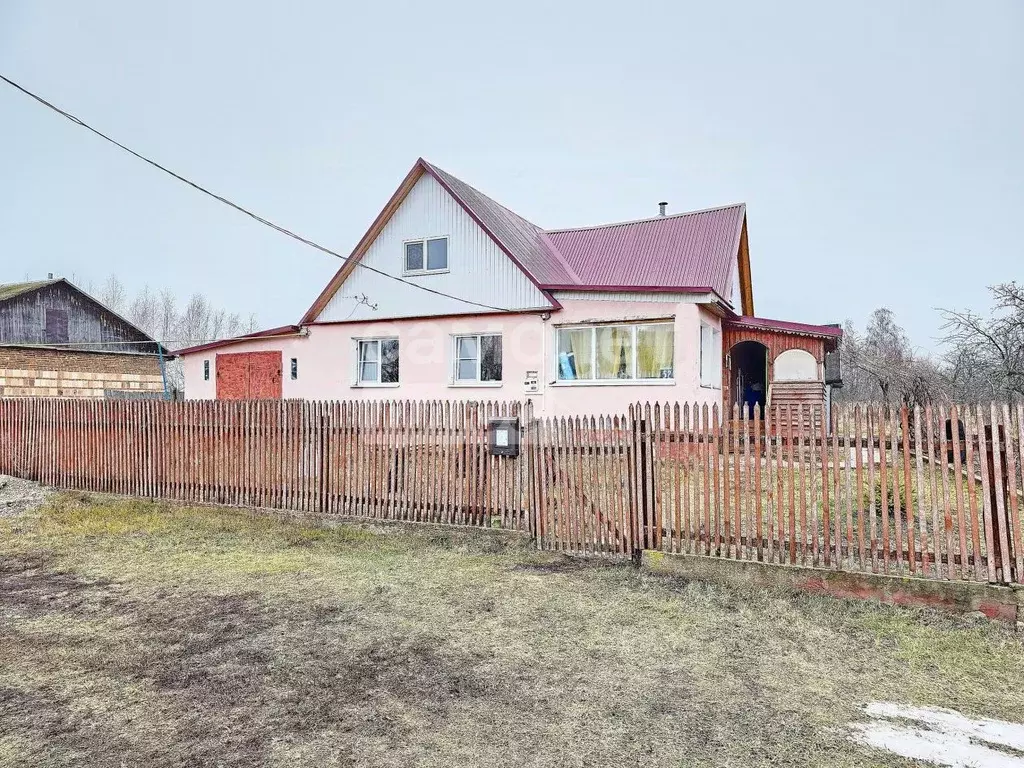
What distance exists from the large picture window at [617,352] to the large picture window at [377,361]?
4.82 meters

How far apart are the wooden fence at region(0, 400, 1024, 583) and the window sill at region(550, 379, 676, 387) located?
17.0ft

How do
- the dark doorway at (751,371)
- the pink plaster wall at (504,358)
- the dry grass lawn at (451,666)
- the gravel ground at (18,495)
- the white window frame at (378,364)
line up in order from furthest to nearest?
the dark doorway at (751,371) → the white window frame at (378,364) → the pink plaster wall at (504,358) → the gravel ground at (18,495) → the dry grass lawn at (451,666)

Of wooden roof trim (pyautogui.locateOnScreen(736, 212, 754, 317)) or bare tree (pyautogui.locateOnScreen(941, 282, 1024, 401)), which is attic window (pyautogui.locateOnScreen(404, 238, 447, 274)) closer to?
wooden roof trim (pyautogui.locateOnScreen(736, 212, 754, 317))

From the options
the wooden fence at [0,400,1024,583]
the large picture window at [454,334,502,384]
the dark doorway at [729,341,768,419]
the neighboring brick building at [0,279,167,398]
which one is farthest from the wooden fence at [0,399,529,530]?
the neighboring brick building at [0,279,167,398]

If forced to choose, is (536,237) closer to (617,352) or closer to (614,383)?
(617,352)

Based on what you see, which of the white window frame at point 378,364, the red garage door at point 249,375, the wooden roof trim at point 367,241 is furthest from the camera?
the red garage door at point 249,375

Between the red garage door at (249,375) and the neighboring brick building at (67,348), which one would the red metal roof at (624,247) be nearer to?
the red garage door at (249,375)

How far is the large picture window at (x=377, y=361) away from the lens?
17344mm

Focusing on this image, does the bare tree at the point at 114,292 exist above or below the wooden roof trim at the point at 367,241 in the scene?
above

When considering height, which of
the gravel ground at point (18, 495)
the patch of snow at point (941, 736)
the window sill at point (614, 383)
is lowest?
the patch of snow at point (941, 736)

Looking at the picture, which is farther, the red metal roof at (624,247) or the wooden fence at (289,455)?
the red metal roof at (624,247)

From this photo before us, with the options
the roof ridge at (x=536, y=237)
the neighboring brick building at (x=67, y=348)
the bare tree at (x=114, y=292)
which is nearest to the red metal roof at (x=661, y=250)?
the roof ridge at (x=536, y=237)

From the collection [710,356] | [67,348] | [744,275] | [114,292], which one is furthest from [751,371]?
[114,292]

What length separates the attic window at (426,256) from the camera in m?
16.7
